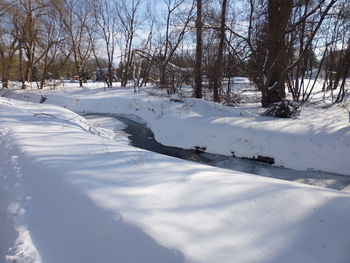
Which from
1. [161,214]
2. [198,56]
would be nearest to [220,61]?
[198,56]

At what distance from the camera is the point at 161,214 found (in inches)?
106

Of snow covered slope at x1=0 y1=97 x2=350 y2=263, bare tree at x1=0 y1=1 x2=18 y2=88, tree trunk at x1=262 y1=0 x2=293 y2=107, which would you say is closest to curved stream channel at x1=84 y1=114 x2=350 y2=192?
snow covered slope at x1=0 y1=97 x2=350 y2=263

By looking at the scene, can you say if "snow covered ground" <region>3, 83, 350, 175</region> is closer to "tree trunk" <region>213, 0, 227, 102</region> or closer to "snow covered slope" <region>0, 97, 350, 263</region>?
"tree trunk" <region>213, 0, 227, 102</region>

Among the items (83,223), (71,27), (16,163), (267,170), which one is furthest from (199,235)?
(71,27)

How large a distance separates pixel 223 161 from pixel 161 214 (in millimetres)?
5007

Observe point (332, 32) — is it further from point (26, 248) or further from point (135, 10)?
point (26, 248)

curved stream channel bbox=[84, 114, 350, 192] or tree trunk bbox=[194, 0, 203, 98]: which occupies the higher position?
tree trunk bbox=[194, 0, 203, 98]

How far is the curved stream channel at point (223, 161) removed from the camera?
6148 millimetres

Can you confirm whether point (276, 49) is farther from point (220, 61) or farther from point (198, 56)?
point (198, 56)

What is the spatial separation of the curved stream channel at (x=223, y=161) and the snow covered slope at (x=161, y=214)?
3.03 metres

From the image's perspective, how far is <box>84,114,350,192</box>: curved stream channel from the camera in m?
6.15

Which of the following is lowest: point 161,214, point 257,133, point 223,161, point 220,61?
point 223,161

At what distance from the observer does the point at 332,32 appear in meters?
14.3

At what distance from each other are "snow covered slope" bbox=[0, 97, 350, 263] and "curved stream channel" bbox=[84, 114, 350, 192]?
303 centimetres
